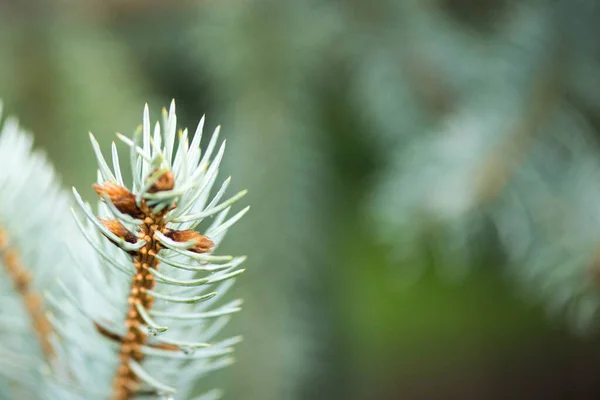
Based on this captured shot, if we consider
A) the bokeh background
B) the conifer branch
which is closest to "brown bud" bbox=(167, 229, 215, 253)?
the conifer branch

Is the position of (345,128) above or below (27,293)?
above

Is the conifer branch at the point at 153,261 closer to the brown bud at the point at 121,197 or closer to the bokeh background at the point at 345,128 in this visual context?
the brown bud at the point at 121,197

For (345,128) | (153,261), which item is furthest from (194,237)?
(345,128)

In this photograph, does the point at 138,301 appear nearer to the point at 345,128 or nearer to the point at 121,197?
the point at 121,197

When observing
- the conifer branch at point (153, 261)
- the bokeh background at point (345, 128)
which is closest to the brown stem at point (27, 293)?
the conifer branch at point (153, 261)

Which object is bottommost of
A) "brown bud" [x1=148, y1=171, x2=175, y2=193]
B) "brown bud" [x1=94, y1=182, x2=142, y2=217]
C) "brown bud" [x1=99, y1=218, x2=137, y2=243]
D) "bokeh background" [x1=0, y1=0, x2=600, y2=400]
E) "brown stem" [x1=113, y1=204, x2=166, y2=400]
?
"brown stem" [x1=113, y1=204, x2=166, y2=400]

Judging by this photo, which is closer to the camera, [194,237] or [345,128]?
[194,237]

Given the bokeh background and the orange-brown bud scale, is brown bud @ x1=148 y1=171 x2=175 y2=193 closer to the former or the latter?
the orange-brown bud scale
